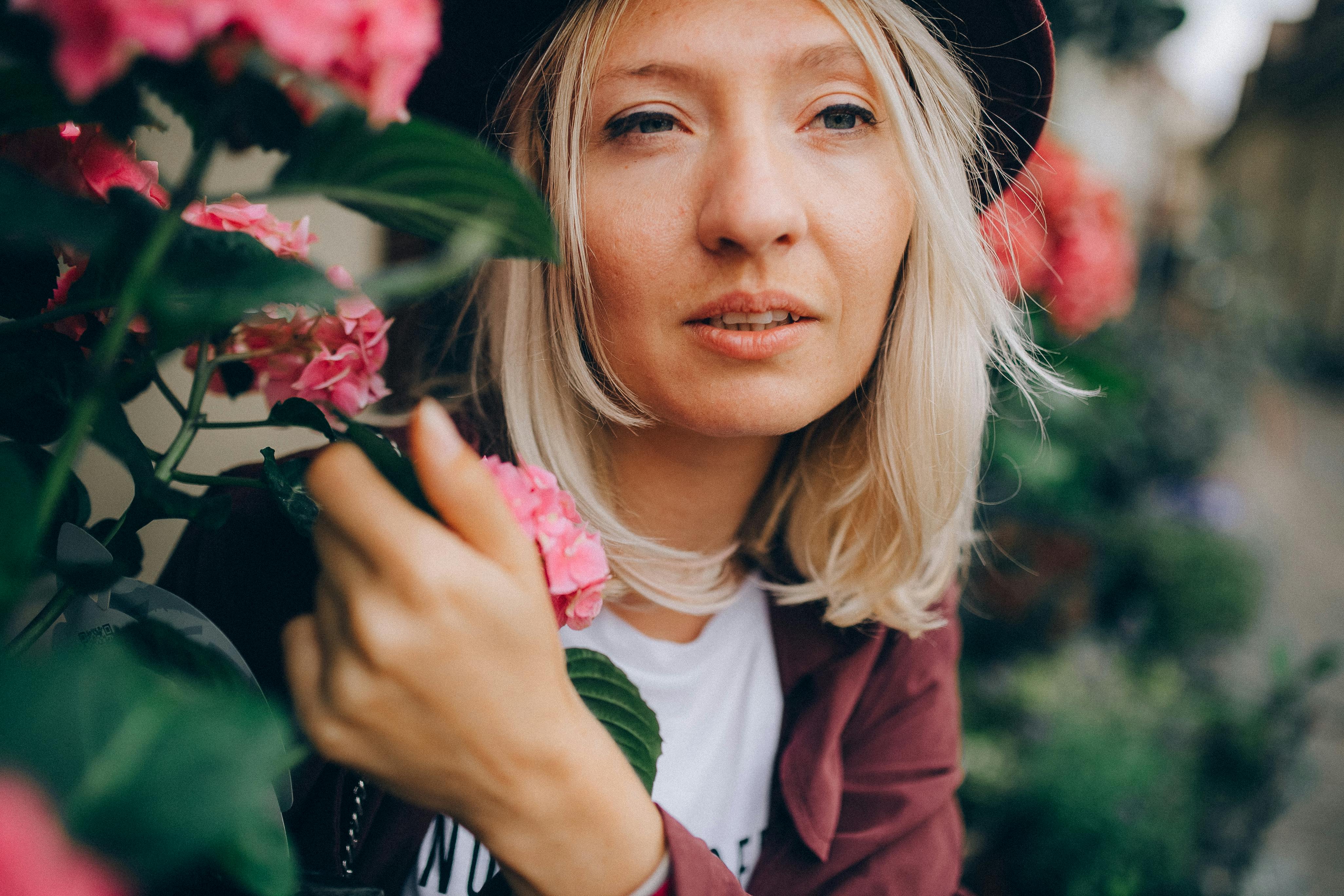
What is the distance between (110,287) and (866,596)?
1.15m

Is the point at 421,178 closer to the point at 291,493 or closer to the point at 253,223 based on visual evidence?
the point at 291,493

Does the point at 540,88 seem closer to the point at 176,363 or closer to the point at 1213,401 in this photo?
the point at 176,363

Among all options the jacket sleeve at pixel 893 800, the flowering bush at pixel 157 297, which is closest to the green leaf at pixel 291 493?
the flowering bush at pixel 157 297

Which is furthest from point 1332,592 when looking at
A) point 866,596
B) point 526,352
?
point 526,352

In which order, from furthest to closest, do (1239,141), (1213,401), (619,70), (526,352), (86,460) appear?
(1239,141) → (1213,401) → (526,352) → (86,460) → (619,70)

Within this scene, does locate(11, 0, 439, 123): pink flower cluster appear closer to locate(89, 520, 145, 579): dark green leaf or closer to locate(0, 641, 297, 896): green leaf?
locate(0, 641, 297, 896): green leaf

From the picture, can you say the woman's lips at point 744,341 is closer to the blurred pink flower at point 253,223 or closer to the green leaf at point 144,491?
the blurred pink flower at point 253,223

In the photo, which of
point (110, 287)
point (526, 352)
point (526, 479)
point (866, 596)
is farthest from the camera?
point (866, 596)

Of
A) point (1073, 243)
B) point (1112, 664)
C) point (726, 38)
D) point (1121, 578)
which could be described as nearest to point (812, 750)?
point (726, 38)

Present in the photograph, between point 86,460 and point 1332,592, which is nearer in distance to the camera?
point 86,460

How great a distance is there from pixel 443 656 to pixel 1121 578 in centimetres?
446

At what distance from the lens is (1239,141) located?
59.0 ft

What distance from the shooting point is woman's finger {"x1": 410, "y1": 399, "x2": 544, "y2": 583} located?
515 mm

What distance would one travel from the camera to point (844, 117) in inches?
41.7
